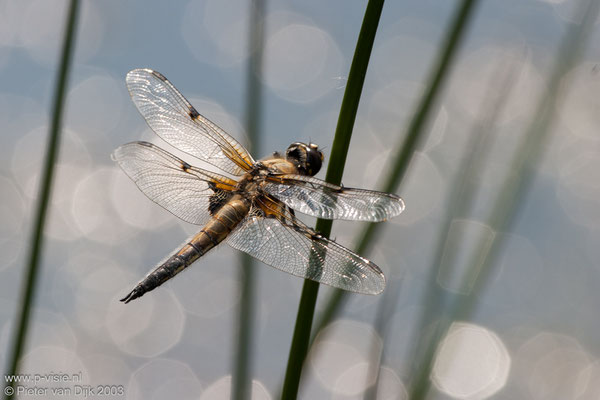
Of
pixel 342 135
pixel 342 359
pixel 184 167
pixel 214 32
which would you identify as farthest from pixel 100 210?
pixel 342 135

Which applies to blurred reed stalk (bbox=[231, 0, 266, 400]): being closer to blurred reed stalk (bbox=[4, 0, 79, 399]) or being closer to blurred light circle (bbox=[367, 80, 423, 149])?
blurred reed stalk (bbox=[4, 0, 79, 399])

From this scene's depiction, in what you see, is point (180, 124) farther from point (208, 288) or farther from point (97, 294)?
point (97, 294)

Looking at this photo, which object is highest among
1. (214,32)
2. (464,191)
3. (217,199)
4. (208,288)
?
(214,32)

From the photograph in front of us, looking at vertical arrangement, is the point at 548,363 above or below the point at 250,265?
below

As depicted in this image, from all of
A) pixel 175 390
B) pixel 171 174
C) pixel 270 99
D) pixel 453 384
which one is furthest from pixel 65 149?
pixel 171 174

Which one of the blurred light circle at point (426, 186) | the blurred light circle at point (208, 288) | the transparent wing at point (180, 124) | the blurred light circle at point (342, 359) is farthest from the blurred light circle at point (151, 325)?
the transparent wing at point (180, 124)
